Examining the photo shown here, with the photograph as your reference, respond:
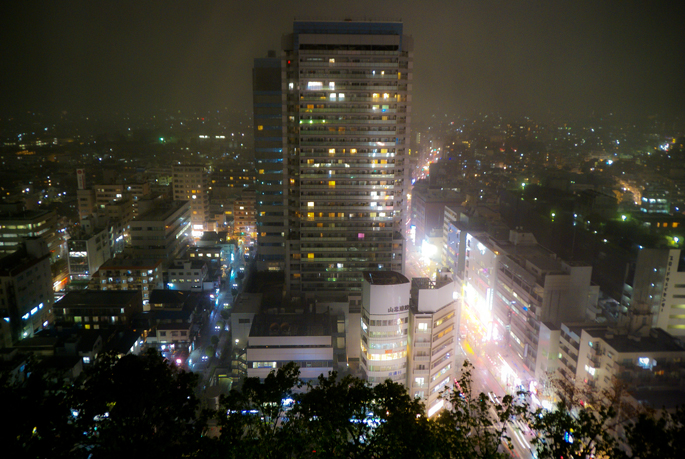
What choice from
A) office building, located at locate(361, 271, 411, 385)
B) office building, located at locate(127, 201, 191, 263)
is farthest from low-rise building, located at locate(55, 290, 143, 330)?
office building, located at locate(361, 271, 411, 385)

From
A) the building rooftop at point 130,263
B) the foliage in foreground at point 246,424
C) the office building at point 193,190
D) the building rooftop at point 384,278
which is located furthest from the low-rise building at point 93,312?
the office building at point 193,190

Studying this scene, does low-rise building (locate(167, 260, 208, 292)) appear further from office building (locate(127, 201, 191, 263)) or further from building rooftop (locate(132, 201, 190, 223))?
building rooftop (locate(132, 201, 190, 223))

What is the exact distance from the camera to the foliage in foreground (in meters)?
6.40

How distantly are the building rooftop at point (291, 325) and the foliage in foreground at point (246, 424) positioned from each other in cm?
935

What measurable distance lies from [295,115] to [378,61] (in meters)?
5.10

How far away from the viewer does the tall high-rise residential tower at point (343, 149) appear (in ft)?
73.0

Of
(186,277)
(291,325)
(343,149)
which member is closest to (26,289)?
(186,277)

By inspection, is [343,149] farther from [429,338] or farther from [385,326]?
[429,338]

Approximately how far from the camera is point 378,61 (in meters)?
22.3

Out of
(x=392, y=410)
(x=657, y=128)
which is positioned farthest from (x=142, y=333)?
(x=657, y=128)

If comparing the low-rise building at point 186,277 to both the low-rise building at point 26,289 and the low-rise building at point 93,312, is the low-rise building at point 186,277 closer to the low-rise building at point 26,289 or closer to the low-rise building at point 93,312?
the low-rise building at point 93,312

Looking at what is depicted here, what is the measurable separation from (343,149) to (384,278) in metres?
8.94

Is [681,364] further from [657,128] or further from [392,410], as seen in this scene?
[657,128]

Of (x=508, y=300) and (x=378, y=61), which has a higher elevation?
(x=378, y=61)
